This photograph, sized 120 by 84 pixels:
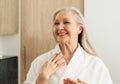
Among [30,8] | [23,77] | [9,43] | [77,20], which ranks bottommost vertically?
[23,77]

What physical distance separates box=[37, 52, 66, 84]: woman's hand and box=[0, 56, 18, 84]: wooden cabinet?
1033mm

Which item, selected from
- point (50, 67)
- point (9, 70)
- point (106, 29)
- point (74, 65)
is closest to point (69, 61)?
point (74, 65)

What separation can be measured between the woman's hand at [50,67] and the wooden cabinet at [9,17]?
107 centimetres

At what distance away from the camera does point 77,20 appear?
5.59 ft

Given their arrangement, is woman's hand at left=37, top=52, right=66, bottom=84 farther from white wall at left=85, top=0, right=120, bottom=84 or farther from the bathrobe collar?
white wall at left=85, top=0, right=120, bottom=84

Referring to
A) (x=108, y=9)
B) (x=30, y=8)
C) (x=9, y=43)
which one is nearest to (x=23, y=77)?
(x=9, y=43)

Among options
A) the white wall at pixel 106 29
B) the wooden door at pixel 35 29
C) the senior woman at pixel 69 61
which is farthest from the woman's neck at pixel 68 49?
the wooden door at pixel 35 29

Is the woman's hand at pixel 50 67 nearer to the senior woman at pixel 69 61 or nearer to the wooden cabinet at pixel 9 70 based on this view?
the senior woman at pixel 69 61

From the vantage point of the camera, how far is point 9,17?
8.24 feet

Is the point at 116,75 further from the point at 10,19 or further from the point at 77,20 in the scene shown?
the point at 10,19

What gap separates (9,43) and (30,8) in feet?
1.64

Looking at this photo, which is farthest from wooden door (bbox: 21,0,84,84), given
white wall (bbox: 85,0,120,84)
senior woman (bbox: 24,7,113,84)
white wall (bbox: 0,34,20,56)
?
senior woman (bbox: 24,7,113,84)

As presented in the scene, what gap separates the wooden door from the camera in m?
2.35

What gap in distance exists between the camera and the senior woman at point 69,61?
157cm
